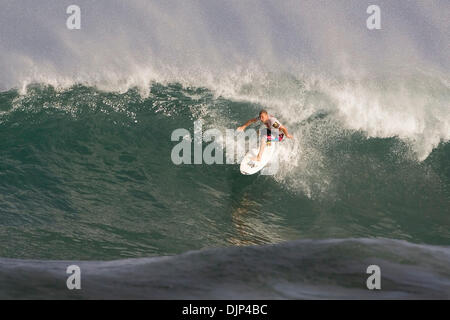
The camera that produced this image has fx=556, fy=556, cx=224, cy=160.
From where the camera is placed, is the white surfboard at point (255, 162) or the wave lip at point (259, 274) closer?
the wave lip at point (259, 274)

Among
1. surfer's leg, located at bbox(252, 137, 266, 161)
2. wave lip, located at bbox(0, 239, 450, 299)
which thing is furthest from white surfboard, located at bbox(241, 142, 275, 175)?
wave lip, located at bbox(0, 239, 450, 299)

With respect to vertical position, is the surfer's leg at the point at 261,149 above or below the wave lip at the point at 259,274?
above

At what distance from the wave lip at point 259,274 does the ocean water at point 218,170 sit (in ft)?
0.08

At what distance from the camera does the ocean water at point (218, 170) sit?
16.0ft

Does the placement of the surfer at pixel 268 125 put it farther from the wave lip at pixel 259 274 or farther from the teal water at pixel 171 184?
the wave lip at pixel 259 274

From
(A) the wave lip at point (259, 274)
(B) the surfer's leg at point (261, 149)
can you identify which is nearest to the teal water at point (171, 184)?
(B) the surfer's leg at point (261, 149)

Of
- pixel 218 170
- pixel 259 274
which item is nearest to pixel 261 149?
pixel 218 170

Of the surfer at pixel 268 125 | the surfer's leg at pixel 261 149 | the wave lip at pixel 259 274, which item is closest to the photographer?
the wave lip at pixel 259 274

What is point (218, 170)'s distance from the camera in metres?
12.6

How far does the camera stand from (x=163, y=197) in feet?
37.6

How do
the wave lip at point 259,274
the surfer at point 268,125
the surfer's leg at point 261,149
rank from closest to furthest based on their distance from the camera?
the wave lip at point 259,274 → the surfer at point 268,125 → the surfer's leg at point 261,149

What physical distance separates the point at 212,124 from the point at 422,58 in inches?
321

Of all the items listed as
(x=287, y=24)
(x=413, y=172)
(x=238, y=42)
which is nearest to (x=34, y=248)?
(x=413, y=172)

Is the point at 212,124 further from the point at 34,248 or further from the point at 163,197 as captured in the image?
the point at 34,248
